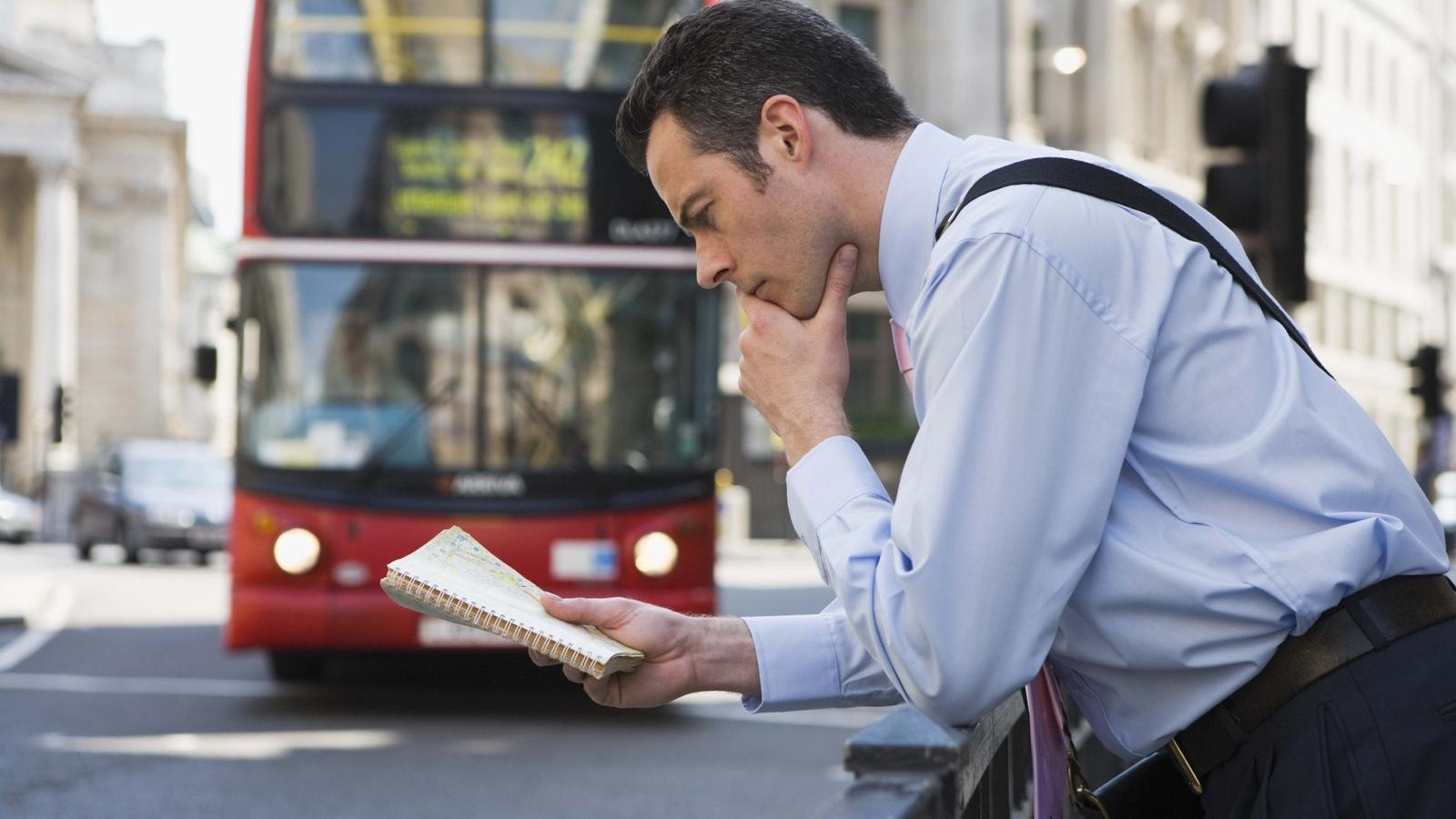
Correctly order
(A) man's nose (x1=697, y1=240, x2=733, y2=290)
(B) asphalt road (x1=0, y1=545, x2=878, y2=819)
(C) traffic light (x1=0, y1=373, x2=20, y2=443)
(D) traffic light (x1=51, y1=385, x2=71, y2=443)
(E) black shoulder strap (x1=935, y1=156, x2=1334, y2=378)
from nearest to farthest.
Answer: (E) black shoulder strap (x1=935, y1=156, x2=1334, y2=378)
(A) man's nose (x1=697, y1=240, x2=733, y2=290)
(B) asphalt road (x1=0, y1=545, x2=878, y2=819)
(C) traffic light (x1=0, y1=373, x2=20, y2=443)
(D) traffic light (x1=51, y1=385, x2=71, y2=443)

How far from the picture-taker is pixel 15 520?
38.2 meters

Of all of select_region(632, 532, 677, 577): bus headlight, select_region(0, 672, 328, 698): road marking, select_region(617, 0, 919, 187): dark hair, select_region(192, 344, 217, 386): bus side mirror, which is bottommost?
select_region(0, 672, 328, 698): road marking

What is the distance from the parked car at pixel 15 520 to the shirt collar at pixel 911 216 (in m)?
38.1

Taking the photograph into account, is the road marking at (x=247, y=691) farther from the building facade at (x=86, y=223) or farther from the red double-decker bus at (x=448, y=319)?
the building facade at (x=86, y=223)

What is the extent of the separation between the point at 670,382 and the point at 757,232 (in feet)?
26.8

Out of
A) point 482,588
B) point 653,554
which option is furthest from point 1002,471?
point 653,554

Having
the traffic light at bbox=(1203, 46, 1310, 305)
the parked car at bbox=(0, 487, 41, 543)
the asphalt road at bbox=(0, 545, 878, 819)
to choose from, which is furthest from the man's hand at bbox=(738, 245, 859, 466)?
the parked car at bbox=(0, 487, 41, 543)

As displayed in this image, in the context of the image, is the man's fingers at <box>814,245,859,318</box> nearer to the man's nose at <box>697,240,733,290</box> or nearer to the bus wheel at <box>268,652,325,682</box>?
the man's nose at <box>697,240,733,290</box>

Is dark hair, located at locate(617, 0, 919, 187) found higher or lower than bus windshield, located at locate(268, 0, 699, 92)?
lower

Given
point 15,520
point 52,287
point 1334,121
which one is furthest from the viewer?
point 52,287

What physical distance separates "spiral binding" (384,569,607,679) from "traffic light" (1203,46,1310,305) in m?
3.69

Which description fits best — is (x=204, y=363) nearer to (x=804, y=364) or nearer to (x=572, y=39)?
(x=572, y=39)

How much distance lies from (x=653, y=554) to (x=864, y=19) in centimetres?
2754

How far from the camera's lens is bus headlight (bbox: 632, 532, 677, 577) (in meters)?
10.0
